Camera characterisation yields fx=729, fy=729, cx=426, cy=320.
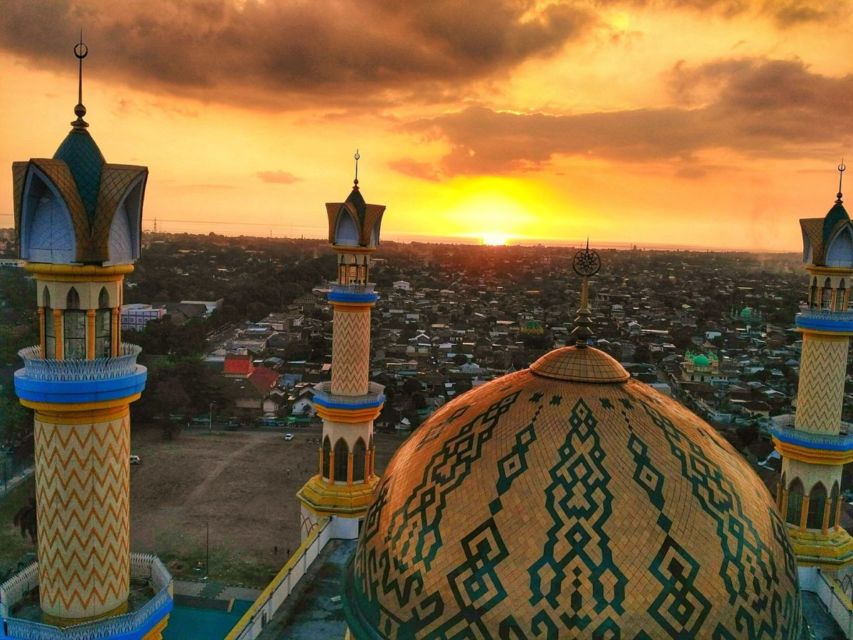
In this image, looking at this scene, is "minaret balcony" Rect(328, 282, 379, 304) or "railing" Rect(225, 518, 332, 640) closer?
"railing" Rect(225, 518, 332, 640)

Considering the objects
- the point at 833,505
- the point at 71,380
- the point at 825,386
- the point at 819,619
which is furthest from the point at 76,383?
the point at 833,505

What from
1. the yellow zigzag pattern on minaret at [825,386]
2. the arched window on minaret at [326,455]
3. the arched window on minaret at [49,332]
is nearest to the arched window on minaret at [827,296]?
the yellow zigzag pattern on minaret at [825,386]

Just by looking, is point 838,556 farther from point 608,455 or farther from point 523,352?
point 523,352

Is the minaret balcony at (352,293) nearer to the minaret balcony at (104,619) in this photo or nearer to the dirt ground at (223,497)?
the minaret balcony at (104,619)

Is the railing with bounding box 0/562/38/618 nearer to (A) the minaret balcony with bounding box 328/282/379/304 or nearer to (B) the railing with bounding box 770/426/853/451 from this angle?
(A) the minaret balcony with bounding box 328/282/379/304

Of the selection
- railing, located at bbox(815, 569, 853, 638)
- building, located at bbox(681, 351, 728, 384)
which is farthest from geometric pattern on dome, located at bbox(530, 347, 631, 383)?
building, located at bbox(681, 351, 728, 384)

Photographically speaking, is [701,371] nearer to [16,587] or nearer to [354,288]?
[354,288]
